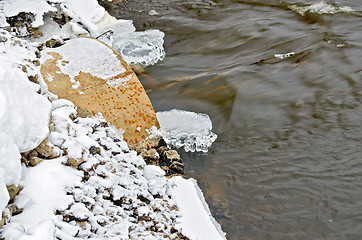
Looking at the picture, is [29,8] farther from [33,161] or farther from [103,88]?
[33,161]

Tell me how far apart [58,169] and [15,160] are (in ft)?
1.12

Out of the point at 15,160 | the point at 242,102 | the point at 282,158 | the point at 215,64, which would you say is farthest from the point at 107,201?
the point at 215,64

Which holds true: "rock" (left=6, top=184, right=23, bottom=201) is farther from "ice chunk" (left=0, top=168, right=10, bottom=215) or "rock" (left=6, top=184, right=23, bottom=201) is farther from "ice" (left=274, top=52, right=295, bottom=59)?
"ice" (left=274, top=52, right=295, bottom=59)

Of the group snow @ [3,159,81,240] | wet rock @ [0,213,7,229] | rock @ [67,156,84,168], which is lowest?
rock @ [67,156,84,168]

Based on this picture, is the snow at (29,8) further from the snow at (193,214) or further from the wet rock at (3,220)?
the wet rock at (3,220)

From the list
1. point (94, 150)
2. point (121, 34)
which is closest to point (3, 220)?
point (94, 150)

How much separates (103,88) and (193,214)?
1.36 meters

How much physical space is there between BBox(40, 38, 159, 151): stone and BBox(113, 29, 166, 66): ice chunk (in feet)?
5.42

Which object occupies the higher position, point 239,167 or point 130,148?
point 130,148

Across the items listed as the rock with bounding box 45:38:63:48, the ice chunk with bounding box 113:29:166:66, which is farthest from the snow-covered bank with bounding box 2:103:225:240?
the ice chunk with bounding box 113:29:166:66

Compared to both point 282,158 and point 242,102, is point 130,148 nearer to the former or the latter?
point 282,158

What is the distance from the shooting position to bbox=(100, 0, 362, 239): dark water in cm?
278

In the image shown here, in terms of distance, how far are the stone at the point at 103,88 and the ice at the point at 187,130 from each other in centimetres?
31

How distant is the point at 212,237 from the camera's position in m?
2.28
